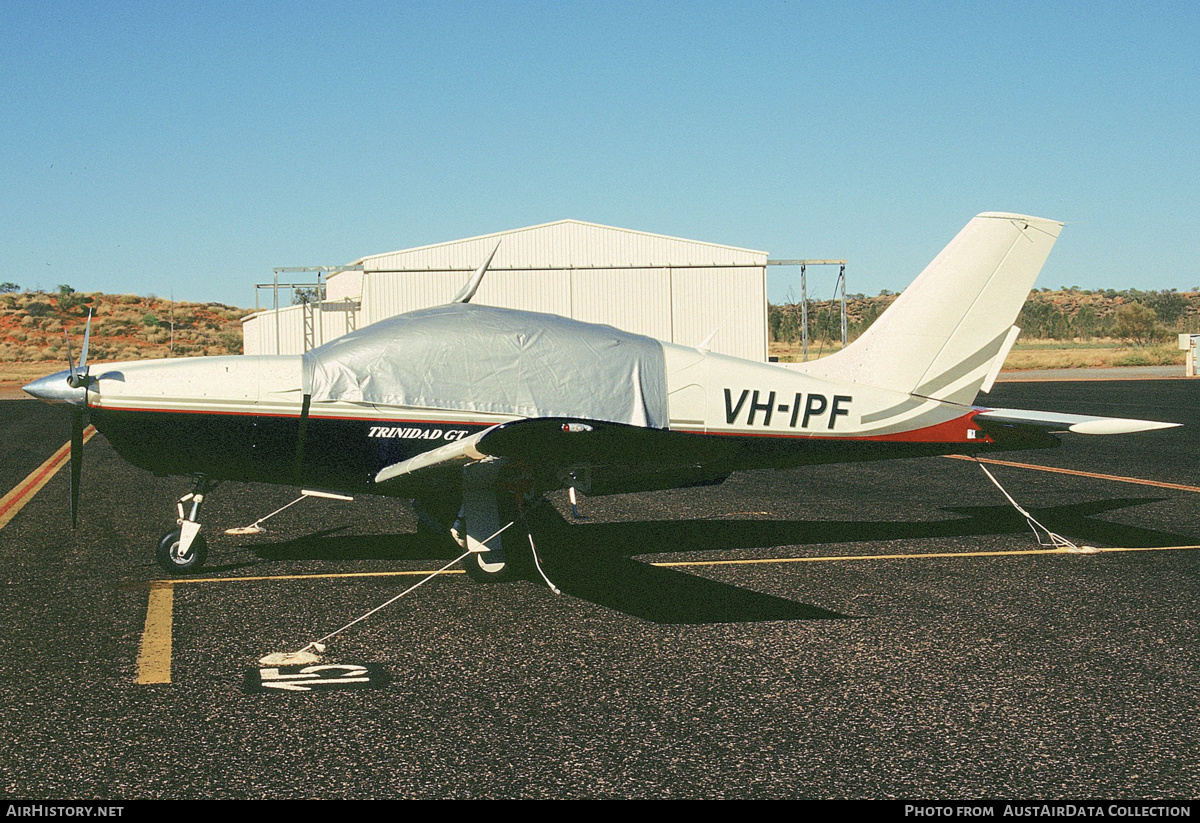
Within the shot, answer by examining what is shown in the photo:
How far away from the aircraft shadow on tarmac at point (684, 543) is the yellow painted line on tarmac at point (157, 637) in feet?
4.46

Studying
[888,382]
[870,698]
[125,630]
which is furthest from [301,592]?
[888,382]

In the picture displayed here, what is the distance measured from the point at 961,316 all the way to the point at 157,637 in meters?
6.67

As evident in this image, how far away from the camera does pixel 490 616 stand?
6500 mm

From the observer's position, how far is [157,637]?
5949mm

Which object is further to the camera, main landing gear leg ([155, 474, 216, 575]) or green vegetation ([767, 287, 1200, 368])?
green vegetation ([767, 287, 1200, 368])

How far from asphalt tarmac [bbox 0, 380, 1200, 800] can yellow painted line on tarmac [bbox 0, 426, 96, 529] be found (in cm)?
83

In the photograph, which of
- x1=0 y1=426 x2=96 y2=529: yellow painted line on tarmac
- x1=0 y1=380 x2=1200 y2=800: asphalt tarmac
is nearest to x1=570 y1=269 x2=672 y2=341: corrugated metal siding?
x1=0 y1=426 x2=96 y2=529: yellow painted line on tarmac

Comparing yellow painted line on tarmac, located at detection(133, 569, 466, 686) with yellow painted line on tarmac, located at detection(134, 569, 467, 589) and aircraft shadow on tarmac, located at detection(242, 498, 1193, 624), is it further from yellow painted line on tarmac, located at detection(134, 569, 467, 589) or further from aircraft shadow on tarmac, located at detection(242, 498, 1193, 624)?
aircraft shadow on tarmac, located at detection(242, 498, 1193, 624)

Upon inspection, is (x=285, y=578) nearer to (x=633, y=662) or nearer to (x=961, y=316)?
(x=633, y=662)

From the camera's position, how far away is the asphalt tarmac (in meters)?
3.96

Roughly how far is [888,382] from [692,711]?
4678 millimetres

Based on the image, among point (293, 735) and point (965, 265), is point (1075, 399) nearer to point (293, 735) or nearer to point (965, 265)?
point (965, 265)

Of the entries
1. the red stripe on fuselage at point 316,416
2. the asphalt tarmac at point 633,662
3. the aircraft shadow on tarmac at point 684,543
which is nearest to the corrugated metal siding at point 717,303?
the aircraft shadow on tarmac at point 684,543

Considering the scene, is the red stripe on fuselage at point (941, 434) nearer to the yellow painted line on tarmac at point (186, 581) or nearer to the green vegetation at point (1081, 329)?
the yellow painted line on tarmac at point (186, 581)
